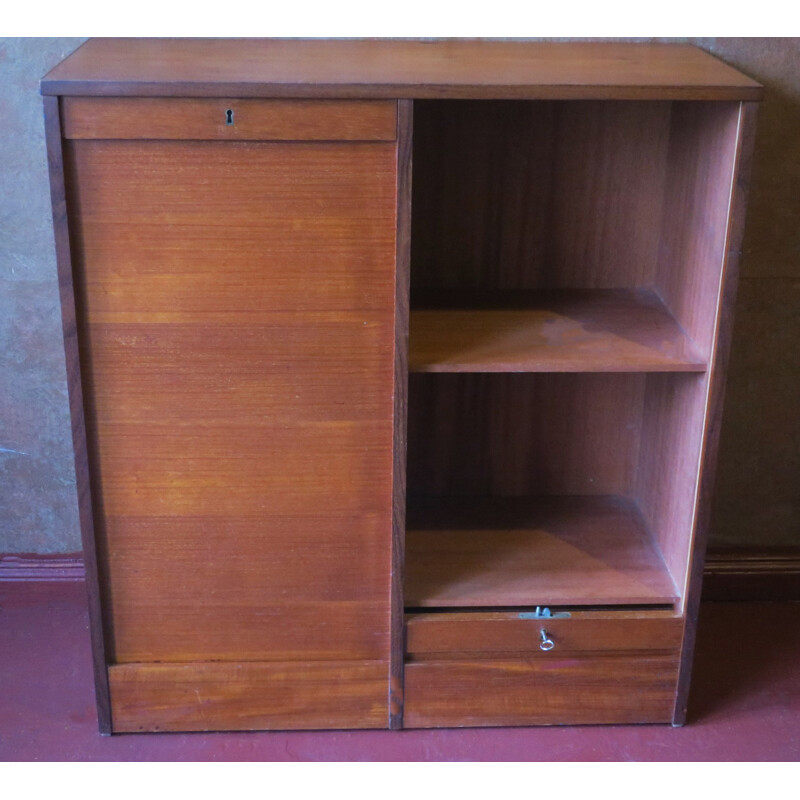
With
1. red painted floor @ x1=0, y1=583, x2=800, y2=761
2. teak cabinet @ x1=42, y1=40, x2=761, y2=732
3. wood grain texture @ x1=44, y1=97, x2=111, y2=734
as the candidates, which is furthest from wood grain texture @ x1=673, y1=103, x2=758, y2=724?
wood grain texture @ x1=44, y1=97, x2=111, y2=734

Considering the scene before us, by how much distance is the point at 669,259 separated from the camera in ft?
7.76

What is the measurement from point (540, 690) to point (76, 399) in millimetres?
1086

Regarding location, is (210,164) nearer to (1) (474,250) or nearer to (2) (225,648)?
(1) (474,250)

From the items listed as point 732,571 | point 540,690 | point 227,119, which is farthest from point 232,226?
point 732,571

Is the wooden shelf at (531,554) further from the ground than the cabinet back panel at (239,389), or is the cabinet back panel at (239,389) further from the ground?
the cabinet back panel at (239,389)

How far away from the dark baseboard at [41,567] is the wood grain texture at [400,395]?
3.06ft

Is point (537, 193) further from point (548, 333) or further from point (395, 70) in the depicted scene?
point (395, 70)

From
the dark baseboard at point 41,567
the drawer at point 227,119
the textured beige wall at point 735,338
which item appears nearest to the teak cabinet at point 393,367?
the drawer at point 227,119

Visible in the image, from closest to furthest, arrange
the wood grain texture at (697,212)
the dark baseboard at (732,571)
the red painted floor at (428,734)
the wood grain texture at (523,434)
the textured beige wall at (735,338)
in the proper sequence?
the wood grain texture at (697,212) < the red painted floor at (428,734) < the textured beige wall at (735,338) < the wood grain texture at (523,434) < the dark baseboard at (732,571)

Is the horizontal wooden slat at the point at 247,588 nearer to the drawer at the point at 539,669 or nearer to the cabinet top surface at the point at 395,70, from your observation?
the drawer at the point at 539,669

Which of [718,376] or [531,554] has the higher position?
[718,376]

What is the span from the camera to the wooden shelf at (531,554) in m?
2.29

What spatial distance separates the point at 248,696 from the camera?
7.55 ft

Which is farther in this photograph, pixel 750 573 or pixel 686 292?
pixel 750 573
